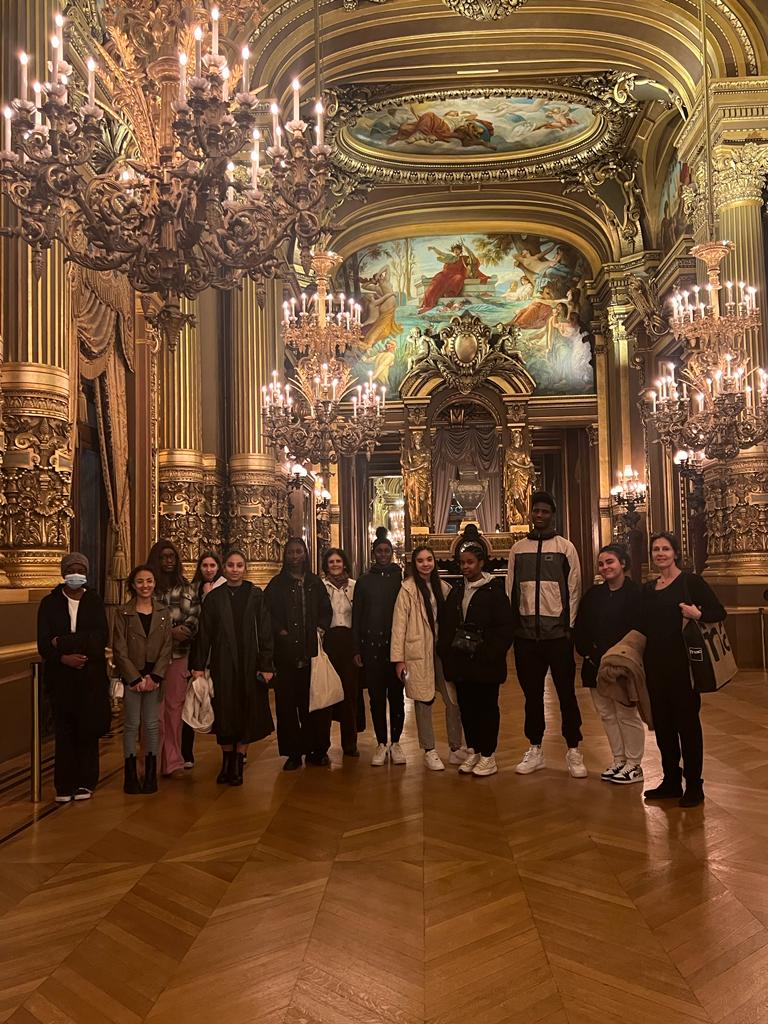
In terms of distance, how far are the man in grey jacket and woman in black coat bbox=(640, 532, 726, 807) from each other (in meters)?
0.68

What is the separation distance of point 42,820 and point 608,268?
17721mm

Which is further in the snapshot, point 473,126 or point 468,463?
point 468,463

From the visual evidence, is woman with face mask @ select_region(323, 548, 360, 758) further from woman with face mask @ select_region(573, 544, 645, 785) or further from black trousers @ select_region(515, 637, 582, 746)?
woman with face mask @ select_region(573, 544, 645, 785)

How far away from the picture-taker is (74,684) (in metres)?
5.39

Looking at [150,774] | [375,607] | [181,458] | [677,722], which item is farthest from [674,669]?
[181,458]

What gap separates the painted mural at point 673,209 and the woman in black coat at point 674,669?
1169 centimetres

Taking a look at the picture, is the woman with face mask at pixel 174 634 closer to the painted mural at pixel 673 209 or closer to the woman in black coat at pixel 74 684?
the woman in black coat at pixel 74 684

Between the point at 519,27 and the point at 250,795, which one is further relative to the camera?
the point at 519,27

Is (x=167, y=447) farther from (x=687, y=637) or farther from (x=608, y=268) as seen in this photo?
(x=608, y=268)

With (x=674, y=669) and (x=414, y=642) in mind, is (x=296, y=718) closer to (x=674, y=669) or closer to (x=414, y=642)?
(x=414, y=642)

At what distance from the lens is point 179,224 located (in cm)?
474

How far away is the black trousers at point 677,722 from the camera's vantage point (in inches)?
201

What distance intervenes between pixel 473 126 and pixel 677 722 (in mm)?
15103

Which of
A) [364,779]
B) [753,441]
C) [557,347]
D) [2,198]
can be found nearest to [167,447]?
[2,198]
